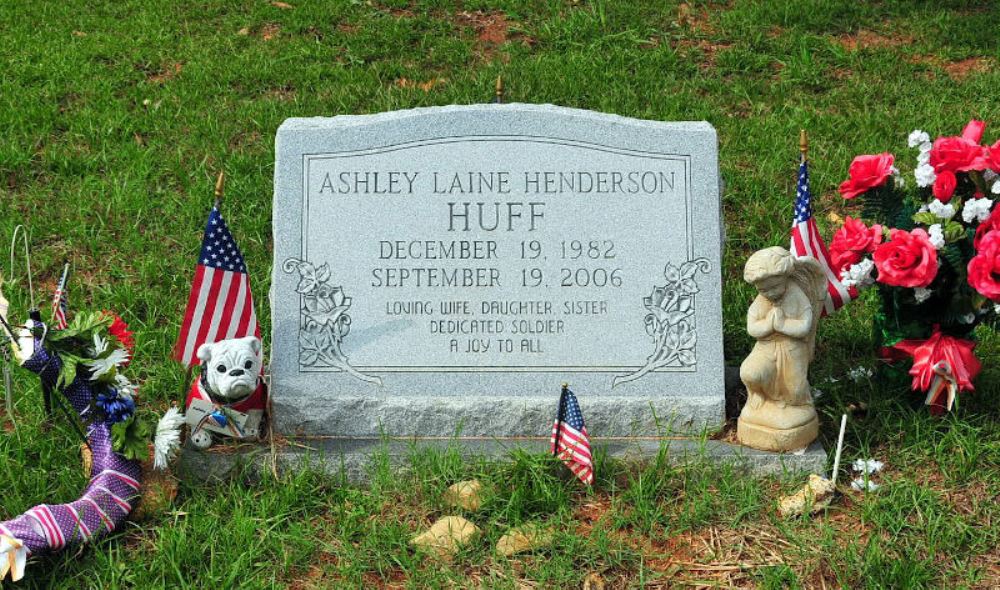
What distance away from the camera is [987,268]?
388 cm

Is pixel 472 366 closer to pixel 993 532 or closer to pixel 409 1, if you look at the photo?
pixel 993 532

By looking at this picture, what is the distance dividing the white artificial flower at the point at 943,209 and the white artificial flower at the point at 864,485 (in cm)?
106

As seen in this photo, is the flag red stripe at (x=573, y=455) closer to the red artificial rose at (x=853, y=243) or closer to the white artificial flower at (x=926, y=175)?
the red artificial rose at (x=853, y=243)

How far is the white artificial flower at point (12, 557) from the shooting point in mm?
3338

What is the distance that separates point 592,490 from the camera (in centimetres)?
388

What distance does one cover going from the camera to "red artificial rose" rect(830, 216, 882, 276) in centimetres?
419

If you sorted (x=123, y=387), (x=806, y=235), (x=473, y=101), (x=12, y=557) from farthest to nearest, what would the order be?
(x=473, y=101)
(x=806, y=235)
(x=123, y=387)
(x=12, y=557)

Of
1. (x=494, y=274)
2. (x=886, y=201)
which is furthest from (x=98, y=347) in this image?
(x=886, y=201)

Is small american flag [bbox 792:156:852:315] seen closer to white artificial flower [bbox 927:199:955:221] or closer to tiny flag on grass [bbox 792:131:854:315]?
tiny flag on grass [bbox 792:131:854:315]

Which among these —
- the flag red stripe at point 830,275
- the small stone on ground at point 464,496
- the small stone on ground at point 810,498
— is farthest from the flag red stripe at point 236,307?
the flag red stripe at point 830,275

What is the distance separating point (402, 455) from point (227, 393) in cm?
70

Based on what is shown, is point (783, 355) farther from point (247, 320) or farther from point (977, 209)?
point (247, 320)

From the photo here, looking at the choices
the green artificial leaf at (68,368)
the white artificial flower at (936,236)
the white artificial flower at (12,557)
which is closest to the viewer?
the white artificial flower at (12,557)

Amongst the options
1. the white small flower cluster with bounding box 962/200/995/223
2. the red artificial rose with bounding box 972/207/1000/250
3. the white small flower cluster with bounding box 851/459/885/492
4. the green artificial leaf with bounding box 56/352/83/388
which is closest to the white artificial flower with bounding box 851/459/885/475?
the white small flower cluster with bounding box 851/459/885/492
